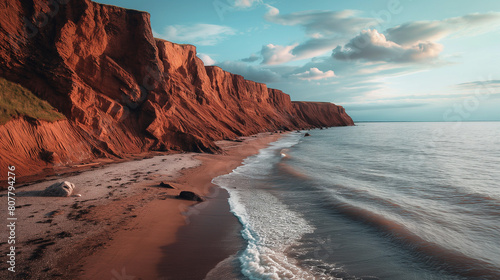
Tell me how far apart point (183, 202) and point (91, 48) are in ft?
51.4

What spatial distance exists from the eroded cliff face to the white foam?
29.7ft

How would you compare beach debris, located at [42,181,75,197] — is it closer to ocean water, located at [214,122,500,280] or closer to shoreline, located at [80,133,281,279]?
shoreline, located at [80,133,281,279]

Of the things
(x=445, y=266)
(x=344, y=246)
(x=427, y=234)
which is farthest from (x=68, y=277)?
(x=427, y=234)

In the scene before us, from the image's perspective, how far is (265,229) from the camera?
22.1 ft

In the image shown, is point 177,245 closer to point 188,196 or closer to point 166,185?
point 188,196

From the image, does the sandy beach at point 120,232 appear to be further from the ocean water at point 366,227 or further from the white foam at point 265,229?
the ocean water at point 366,227

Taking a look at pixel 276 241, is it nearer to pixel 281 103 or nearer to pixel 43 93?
pixel 43 93

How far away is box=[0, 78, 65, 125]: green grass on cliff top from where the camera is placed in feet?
36.0

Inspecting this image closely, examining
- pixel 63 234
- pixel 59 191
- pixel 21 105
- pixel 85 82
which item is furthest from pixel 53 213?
pixel 85 82

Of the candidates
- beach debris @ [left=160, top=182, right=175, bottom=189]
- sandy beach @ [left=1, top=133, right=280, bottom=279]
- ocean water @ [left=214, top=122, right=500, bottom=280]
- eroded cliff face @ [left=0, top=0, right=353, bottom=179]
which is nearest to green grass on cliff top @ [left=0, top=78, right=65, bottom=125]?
eroded cliff face @ [left=0, top=0, right=353, bottom=179]

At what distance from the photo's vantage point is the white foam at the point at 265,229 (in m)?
4.72

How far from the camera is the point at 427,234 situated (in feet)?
21.8

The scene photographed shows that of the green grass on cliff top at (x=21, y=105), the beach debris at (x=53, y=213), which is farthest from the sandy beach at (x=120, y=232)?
the green grass on cliff top at (x=21, y=105)

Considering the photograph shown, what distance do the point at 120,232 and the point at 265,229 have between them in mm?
3879
